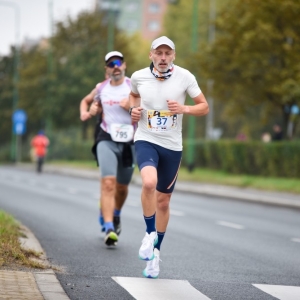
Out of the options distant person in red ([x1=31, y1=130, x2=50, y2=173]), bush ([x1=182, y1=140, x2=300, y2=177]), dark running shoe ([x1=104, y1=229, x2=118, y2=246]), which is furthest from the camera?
distant person in red ([x1=31, y1=130, x2=50, y2=173])

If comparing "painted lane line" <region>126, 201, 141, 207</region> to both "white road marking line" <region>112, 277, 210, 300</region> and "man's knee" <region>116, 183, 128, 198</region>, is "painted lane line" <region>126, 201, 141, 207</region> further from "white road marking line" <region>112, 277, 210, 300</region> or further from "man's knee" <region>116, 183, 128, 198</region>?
"white road marking line" <region>112, 277, 210, 300</region>

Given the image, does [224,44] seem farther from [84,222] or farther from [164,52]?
[164,52]

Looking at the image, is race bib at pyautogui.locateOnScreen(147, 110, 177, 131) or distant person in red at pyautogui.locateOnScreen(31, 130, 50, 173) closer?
race bib at pyautogui.locateOnScreen(147, 110, 177, 131)

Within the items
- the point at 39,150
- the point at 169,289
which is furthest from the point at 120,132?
the point at 39,150

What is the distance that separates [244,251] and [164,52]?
3.58 metres

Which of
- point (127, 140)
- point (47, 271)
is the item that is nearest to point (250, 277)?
point (47, 271)

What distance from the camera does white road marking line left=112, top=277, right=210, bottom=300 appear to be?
7020 mm

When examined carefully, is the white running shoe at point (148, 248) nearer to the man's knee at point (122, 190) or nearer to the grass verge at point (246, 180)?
the man's knee at point (122, 190)

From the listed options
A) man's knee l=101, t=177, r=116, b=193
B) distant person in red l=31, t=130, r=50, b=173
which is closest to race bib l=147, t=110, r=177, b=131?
man's knee l=101, t=177, r=116, b=193

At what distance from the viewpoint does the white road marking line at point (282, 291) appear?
23.8 feet

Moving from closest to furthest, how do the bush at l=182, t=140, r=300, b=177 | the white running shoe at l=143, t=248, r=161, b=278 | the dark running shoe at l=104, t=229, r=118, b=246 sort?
1. the white running shoe at l=143, t=248, r=161, b=278
2. the dark running shoe at l=104, t=229, r=118, b=246
3. the bush at l=182, t=140, r=300, b=177

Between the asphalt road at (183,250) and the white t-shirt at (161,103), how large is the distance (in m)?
1.21

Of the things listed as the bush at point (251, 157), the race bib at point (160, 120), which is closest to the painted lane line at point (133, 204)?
the bush at point (251, 157)

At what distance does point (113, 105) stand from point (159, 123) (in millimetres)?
2756
